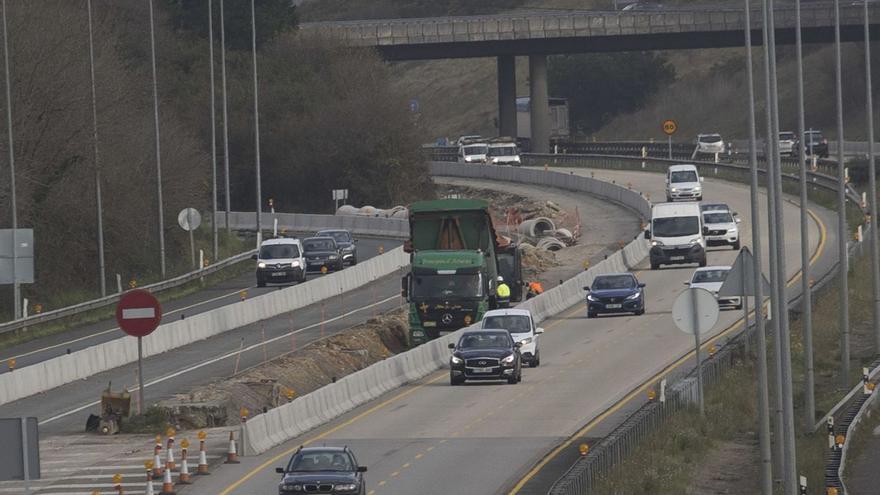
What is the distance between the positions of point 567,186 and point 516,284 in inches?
1811

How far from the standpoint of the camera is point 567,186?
105 metres

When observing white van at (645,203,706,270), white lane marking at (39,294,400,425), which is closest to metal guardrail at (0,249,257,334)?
white lane marking at (39,294,400,425)

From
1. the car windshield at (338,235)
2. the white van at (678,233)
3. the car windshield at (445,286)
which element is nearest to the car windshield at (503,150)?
the car windshield at (338,235)

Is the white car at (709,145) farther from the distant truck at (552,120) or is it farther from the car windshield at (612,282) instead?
the car windshield at (612,282)

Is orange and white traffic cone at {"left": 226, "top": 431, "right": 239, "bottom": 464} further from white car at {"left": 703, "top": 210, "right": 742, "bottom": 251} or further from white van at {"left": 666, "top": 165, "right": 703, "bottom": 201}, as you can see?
white van at {"left": 666, "top": 165, "right": 703, "bottom": 201}

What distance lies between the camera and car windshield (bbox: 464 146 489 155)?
4877 inches

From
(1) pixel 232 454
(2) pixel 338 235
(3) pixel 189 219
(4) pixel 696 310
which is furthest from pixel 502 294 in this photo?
(2) pixel 338 235

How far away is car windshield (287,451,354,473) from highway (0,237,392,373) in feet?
74.8

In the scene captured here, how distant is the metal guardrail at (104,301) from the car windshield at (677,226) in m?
18.5

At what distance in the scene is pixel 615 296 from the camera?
190 ft

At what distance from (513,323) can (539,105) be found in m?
88.1

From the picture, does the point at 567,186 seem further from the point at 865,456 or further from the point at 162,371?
the point at 865,456

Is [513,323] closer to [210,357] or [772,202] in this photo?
[210,357]

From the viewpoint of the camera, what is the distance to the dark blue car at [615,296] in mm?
57781
